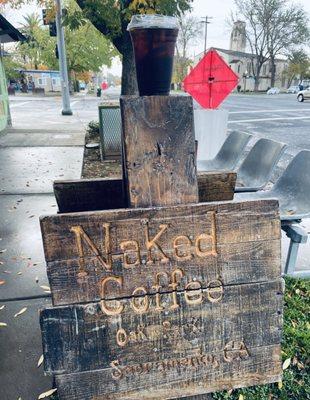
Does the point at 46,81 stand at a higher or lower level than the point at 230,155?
higher

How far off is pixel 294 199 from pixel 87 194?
2048 mm

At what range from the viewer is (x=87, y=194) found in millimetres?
1950

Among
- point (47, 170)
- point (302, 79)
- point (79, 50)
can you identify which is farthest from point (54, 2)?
point (302, 79)

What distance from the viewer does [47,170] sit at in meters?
6.78

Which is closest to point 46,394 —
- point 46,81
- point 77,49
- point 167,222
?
point 167,222

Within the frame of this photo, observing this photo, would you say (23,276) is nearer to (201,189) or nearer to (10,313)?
(10,313)

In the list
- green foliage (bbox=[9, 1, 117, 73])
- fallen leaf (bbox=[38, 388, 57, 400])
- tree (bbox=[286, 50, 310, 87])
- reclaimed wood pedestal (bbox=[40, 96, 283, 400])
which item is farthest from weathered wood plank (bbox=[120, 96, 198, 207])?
tree (bbox=[286, 50, 310, 87])

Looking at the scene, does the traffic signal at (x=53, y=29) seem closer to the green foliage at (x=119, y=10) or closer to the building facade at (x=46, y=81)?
the green foliage at (x=119, y=10)

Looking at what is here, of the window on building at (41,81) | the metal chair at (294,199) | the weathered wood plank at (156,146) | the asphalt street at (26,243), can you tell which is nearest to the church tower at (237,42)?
the window on building at (41,81)

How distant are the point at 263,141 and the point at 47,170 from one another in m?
4.30

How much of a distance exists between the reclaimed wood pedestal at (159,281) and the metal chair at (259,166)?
1999 mm

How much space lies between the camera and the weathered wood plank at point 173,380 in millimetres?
1582

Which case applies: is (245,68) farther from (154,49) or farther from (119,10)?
(154,49)

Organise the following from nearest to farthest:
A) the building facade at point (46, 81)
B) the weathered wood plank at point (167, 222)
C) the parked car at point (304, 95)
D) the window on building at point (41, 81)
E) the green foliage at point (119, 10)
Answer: the weathered wood plank at point (167, 222) < the green foliage at point (119, 10) < the parked car at point (304, 95) < the building facade at point (46, 81) < the window on building at point (41, 81)
